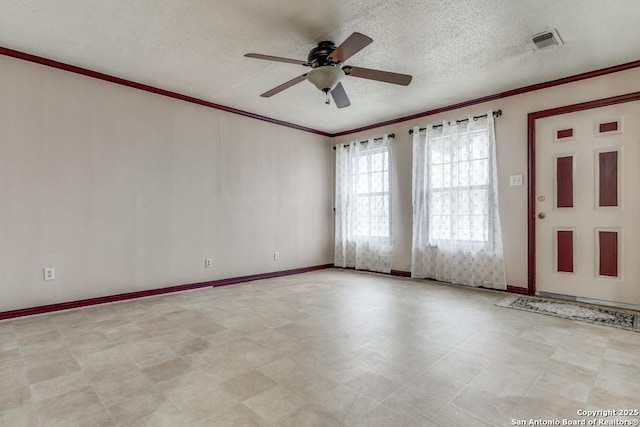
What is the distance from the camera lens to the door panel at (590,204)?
342cm

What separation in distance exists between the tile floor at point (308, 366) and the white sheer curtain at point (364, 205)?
2081 mm

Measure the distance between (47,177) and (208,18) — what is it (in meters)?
2.34

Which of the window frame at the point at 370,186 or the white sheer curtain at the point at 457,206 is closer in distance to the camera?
the white sheer curtain at the point at 457,206

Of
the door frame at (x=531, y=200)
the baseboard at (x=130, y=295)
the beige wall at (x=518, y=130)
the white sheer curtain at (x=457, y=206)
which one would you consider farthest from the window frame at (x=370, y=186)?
the door frame at (x=531, y=200)

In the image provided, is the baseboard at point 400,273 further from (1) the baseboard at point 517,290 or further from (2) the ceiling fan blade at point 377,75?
(2) the ceiling fan blade at point 377,75

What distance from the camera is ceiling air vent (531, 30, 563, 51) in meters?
2.85

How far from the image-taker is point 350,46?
2410 millimetres

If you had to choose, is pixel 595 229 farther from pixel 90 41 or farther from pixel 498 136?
pixel 90 41

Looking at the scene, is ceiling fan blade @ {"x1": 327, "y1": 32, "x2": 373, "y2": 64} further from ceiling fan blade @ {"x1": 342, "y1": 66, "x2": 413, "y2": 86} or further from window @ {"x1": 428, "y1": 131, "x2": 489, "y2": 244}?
window @ {"x1": 428, "y1": 131, "x2": 489, "y2": 244}

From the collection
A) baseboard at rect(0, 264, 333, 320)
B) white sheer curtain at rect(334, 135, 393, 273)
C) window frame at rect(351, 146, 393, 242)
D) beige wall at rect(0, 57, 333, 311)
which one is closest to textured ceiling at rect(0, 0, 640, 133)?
beige wall at rect(0, 57, 333, 311)

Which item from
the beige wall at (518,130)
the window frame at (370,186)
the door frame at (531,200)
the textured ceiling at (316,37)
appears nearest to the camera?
the textured ceiling at (316,37)

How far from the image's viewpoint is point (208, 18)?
8.67ft

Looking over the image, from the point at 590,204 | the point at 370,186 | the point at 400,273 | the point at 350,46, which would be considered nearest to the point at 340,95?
the point at 350,46

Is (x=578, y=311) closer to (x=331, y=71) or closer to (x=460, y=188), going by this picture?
(x=460, y=188)
